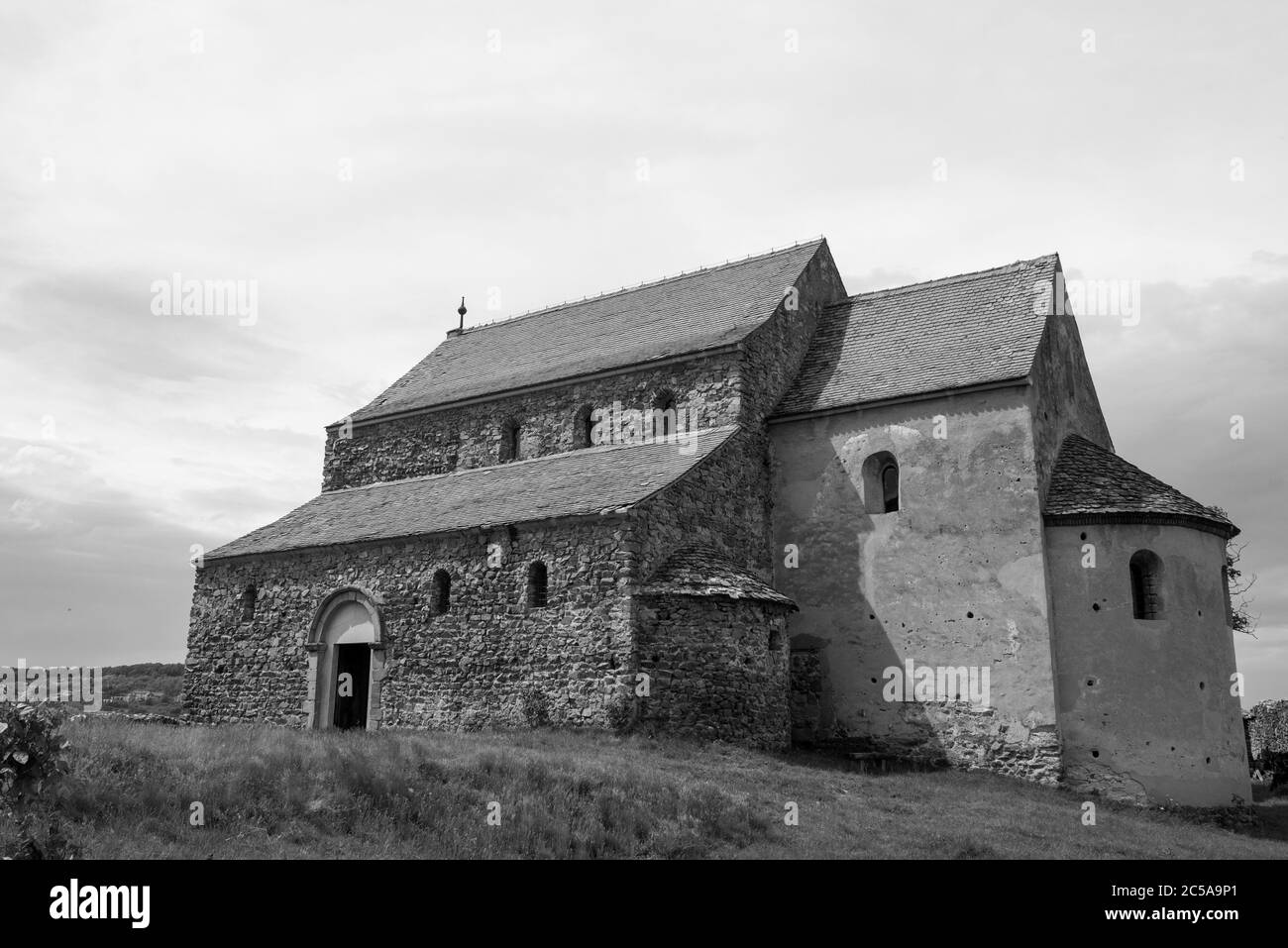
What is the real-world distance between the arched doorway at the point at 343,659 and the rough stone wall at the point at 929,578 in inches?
377

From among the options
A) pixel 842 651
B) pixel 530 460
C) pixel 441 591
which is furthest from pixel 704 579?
pixel 530 460

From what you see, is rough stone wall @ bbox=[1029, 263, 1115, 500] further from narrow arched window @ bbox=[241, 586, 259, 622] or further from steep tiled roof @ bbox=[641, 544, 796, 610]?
narrow arched window @ bbox=[241, 586, 259, 622]

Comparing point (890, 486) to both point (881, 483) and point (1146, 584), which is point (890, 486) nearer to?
point (881, 483)

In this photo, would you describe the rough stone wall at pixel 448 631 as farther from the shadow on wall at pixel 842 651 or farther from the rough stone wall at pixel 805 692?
the shadow on wall at pixel 842 651

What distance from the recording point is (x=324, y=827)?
13.0 metres

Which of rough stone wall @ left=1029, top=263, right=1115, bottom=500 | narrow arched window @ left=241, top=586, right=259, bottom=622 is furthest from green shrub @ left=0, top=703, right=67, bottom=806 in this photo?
rough stone wall @ left=1029, top=263, right=1115, bottom=500

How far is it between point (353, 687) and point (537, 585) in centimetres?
571

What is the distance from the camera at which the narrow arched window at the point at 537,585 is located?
22.3m

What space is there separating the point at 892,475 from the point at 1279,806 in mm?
11701

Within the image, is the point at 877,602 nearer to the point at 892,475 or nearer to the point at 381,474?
the point at 892,475

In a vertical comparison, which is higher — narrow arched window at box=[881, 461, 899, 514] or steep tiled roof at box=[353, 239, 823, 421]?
steep tiled roof at box=[353, 239, 823, 421]

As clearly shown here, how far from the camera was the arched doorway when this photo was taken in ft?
80.8

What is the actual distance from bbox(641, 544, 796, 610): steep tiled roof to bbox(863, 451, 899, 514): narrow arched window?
3.38 meters

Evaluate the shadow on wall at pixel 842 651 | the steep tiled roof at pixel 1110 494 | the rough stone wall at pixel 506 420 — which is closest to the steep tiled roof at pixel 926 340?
the rough stone wall at pixel 506 420
